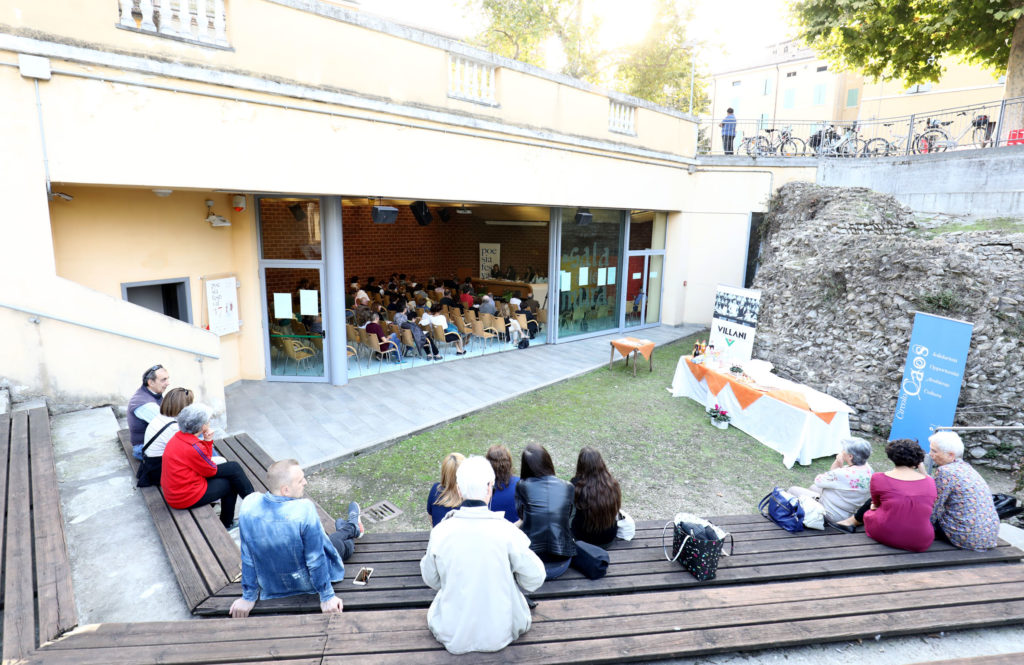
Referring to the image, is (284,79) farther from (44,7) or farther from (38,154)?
(38,154)

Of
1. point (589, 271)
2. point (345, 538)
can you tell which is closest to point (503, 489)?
point (345, 538)

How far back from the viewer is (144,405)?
4.68 meters

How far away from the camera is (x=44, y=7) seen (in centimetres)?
564

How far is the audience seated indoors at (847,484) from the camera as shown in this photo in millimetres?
4523

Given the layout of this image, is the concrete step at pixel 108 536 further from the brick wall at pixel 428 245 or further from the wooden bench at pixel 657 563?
the brick wall at pixel 428 245

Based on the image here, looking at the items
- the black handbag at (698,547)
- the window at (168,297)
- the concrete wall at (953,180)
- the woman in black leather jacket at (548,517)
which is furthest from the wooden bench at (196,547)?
the concrete wall at (953,180)

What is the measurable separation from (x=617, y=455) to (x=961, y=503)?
3.59m

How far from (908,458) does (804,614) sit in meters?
1.62

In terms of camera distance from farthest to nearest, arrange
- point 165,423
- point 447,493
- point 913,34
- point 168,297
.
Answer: point 913,34 → point 168,297 → point 165,423 → point 447,493

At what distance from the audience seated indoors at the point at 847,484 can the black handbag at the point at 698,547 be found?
1.61 m

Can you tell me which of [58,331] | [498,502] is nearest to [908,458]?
[498,502]

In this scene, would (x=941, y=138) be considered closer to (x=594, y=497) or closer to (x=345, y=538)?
(x=594, y=497)

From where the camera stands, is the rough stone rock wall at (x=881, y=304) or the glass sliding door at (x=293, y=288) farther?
the glass sliding door at (x=293, y=288)

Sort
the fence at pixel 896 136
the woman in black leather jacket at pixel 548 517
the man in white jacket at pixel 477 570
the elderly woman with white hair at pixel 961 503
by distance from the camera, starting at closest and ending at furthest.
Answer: the man in white jacket at pixel 477 570
the woman in black leather jacket at pixel 548 517
the elderly woman with white hair at pixel 961 503
the fence at pixel 896 136
